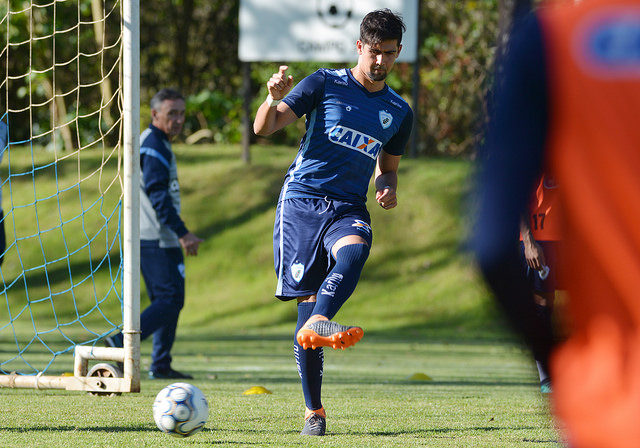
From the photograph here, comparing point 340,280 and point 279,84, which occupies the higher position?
point 279,84

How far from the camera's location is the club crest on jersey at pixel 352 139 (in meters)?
4.65

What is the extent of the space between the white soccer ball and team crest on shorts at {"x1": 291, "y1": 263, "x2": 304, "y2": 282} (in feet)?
2.44

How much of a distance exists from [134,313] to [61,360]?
3.43 meters

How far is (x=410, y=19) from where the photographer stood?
16.1 metres

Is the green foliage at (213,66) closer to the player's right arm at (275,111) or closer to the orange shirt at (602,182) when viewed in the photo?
the player's right arm at (275,111)

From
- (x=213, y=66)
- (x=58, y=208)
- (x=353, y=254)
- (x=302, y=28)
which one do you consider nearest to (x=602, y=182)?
(x=353, y=254)

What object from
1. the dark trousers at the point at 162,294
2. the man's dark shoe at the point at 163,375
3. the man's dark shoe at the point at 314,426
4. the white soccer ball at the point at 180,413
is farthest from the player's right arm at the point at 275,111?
the man's dark shoe at the point at 163,375

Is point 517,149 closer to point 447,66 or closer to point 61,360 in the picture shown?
point 61,360

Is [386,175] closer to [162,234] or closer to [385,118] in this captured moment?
[385,118]

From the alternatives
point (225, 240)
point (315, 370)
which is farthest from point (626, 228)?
point (225, 240)

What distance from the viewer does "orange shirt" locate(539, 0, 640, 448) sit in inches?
48.3

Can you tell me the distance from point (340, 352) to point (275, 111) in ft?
20.9

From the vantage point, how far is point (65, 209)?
56.9ft

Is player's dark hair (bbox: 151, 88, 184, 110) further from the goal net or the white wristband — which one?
the white wristband
